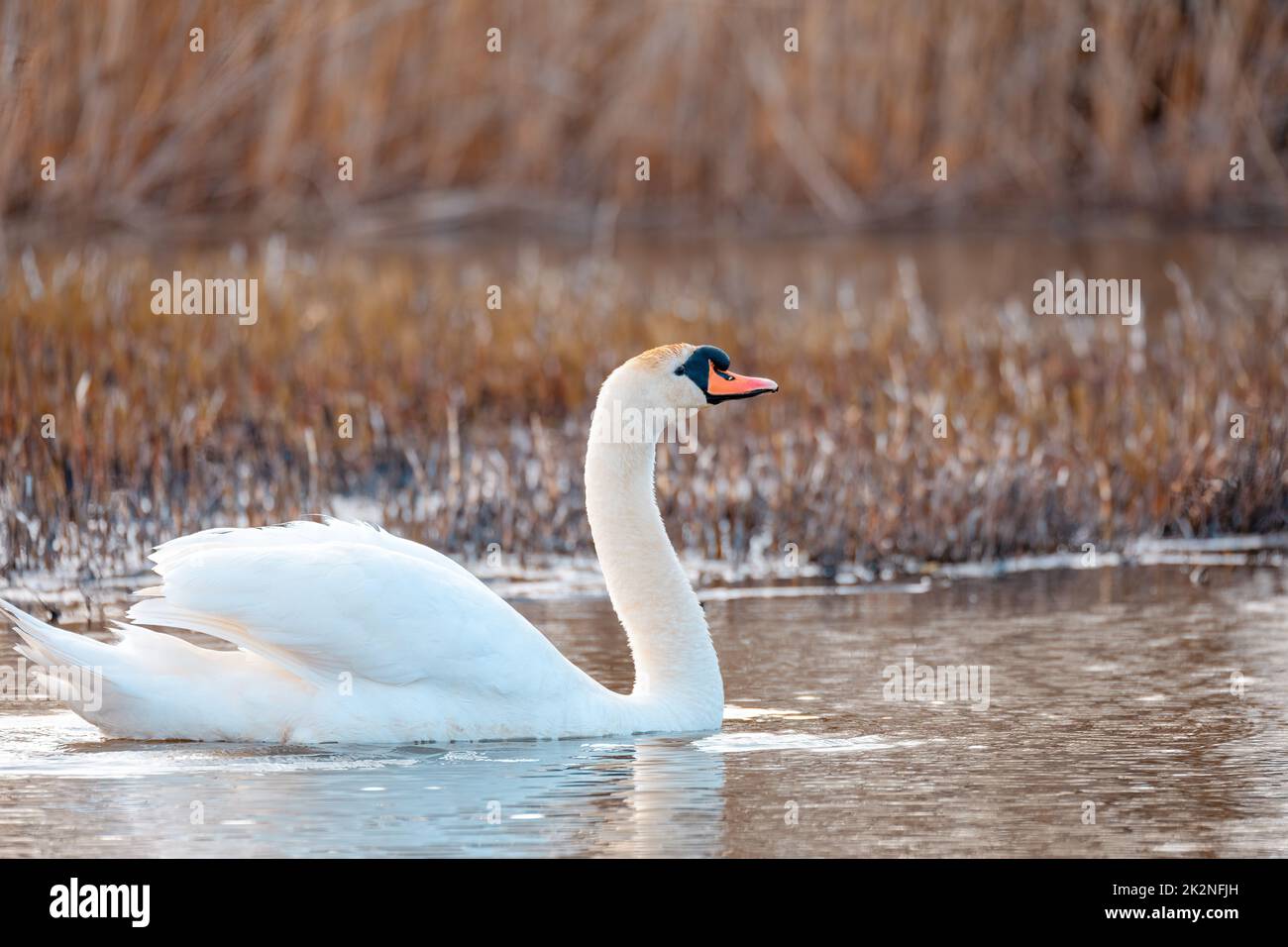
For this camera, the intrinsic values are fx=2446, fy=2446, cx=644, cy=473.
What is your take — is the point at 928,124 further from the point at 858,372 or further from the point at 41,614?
the point at 41,614

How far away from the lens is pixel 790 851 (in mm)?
5426

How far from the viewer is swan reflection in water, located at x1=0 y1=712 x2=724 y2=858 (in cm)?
549

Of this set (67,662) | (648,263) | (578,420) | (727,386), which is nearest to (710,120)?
(648,263)

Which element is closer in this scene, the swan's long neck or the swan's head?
the swan's long neck

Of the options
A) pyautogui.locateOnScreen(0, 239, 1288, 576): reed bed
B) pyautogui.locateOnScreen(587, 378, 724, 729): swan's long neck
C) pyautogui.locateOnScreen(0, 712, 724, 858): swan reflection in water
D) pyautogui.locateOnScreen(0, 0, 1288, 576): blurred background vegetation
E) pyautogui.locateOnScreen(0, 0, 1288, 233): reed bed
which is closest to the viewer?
pyautogui.locateOnScreen(0, 712, 724, 858): swan reflection in water

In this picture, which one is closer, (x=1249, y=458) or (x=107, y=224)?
(x=1249, y=458)

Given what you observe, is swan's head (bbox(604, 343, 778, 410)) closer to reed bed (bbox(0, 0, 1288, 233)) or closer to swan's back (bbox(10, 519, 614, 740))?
swan's back (bbox(10, 519, 614, 740))

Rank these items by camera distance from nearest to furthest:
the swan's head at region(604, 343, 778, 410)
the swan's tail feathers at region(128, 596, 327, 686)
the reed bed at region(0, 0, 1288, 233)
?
the swan's tail feathers at region(128, 596, 327, 686) < the swan's head at region(604, 343, 778, 410) < the reed bed at region(0, 0, 1288, 233)

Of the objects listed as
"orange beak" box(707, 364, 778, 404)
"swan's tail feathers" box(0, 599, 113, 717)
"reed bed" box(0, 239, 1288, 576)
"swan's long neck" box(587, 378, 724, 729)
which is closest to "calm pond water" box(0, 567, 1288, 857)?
"swan's tail feathers" box(0, 599, 113, 717)

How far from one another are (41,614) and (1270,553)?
4742mm

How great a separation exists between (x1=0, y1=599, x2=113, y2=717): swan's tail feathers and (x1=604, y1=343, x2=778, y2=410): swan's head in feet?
5.40

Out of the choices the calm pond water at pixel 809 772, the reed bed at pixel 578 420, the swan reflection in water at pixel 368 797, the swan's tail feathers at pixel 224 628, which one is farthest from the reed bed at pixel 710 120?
the swan reflection in water at pixel 368 797
